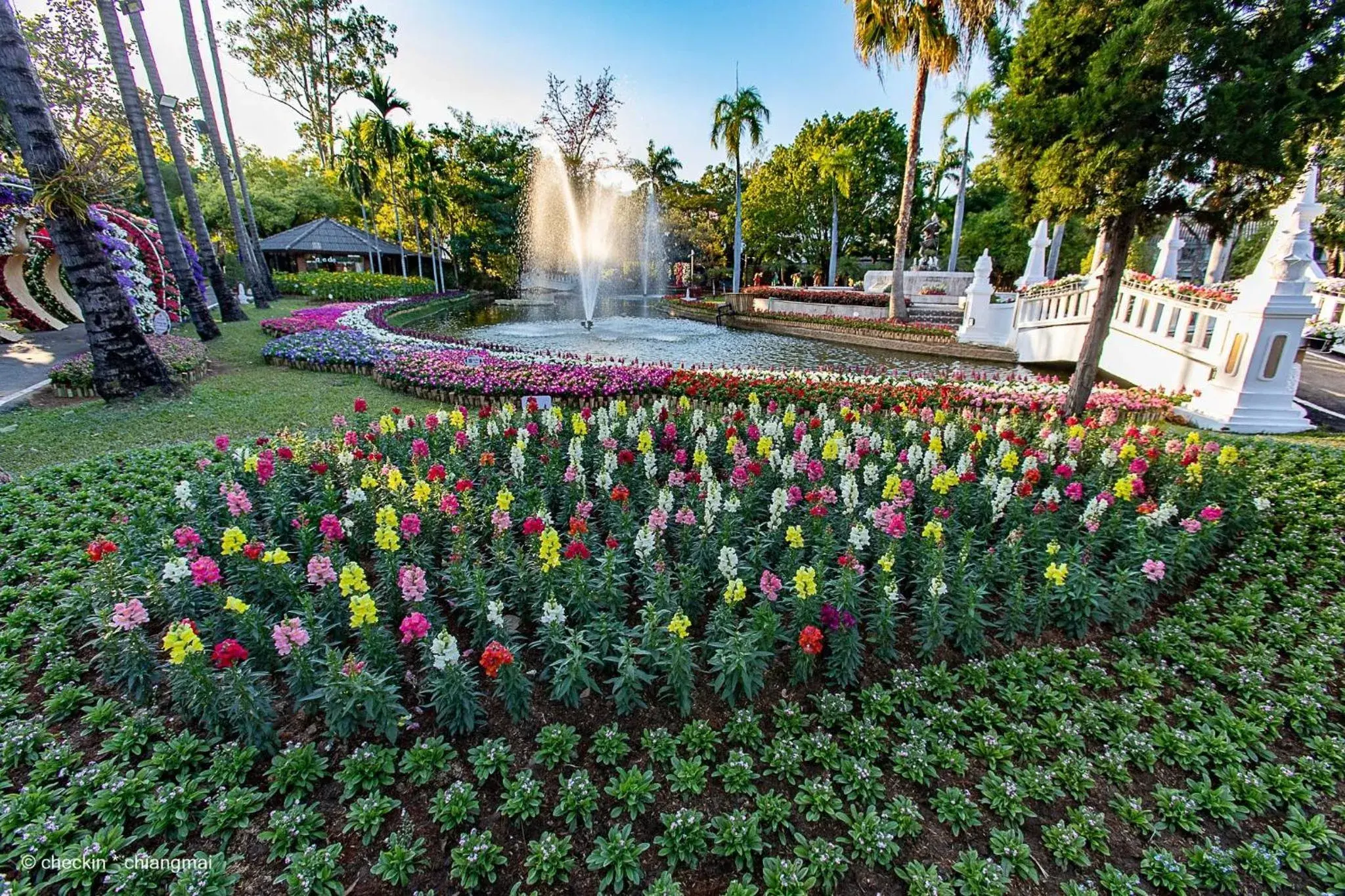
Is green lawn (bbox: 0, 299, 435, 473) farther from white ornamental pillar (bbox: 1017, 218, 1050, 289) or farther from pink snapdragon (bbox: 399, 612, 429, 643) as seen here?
white ornamental pillar (bbox: 1017, 218, 1050, 289)

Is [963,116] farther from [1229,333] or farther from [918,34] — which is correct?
[1229,333]

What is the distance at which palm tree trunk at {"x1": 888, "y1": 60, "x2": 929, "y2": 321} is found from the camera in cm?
1750

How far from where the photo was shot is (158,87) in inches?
596

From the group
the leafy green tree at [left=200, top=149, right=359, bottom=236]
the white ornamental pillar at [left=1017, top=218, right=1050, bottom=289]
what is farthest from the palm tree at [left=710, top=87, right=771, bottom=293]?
the leafy green tree at [left=200, top=149, right=359, bottom=236]

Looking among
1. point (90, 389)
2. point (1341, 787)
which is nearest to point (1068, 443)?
point (1341, 787)

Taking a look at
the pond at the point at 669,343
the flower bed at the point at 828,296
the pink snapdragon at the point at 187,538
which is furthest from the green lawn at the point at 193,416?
the flower bed at the point at 828,296

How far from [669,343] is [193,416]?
1378cm

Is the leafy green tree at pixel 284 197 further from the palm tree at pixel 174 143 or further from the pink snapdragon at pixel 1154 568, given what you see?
the pink snapdragon at pixel 1154 568

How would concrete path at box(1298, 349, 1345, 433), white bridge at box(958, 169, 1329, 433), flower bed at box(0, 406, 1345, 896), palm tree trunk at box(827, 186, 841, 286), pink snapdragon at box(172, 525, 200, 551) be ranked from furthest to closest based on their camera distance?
palm tree trunk at box(827, 186, 841, 286) < concrete path at box(1298, 349, 1345, 433) < white bridge at box(958, 169, 1329, 433) < pink snapdragon at box(172, 525, 200, 551) < flower bed at box(0, 406, 1345, 896)

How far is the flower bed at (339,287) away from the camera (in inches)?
1114

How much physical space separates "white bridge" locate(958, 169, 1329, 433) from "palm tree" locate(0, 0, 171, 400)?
13878 mm

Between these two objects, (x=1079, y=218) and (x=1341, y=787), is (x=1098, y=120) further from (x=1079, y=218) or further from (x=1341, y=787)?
(x=1341, y=787)

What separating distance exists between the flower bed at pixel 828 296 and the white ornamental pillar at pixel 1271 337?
49.5 ft

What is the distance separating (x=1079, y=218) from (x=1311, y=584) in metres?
4.60
